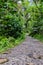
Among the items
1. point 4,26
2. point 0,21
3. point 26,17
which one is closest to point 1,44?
point 0,21

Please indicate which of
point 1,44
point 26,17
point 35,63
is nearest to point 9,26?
point 1,44

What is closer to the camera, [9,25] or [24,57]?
[24,57]

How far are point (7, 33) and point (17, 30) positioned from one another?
1.64 m

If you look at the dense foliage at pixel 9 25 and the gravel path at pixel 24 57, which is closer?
the gravel path at pixel 24 57

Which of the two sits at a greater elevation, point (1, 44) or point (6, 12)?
point (6, 12)

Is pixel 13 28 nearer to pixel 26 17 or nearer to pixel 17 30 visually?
pixel 17 30

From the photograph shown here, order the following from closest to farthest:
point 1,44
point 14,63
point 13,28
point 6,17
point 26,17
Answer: point 14,63, point 1,44, point 6,17, point 13,28, point 26,17

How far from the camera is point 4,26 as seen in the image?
16234 mm

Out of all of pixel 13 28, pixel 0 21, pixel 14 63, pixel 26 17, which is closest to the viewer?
pixel 14 63

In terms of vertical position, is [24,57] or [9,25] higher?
[24,57]

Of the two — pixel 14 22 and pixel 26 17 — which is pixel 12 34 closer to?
pixel 14 22

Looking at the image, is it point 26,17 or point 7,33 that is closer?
point 7,33

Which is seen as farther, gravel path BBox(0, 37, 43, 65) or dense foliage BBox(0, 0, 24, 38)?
dense foliage BBox(0, 0, 24, 38)

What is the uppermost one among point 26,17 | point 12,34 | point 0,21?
point 0,21
